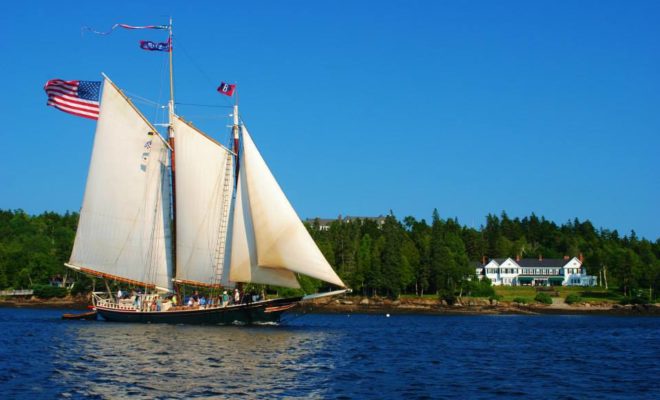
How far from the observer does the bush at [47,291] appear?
496 feet

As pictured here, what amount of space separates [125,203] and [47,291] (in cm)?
8503

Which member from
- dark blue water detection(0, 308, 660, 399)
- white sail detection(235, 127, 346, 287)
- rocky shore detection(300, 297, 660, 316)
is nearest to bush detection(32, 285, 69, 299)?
rocky shore detection(300, 297, 660, 316)

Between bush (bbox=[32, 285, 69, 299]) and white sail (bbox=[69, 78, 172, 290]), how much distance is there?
8090 centimetres

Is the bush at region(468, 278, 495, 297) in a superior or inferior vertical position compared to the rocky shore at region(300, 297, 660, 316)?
superior

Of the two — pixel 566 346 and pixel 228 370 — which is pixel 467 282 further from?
pixel 228 370

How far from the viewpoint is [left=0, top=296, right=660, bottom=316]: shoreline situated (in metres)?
134

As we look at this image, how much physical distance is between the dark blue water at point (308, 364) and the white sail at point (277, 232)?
5.47m

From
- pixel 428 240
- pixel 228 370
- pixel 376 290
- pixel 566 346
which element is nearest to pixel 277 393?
pixel 228 370

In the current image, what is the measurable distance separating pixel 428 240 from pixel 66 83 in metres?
113

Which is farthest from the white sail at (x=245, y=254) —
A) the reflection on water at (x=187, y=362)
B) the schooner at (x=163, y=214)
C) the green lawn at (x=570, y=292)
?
the green lawn at (x=570, y=292)

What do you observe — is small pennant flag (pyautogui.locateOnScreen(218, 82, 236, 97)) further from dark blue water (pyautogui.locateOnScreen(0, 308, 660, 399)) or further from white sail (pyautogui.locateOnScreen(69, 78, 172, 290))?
Answer: dark blue water (pyautogui.locateOnScreen(0, 308, 660, 399))

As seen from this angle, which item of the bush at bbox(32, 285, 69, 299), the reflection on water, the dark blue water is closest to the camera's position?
the reflection on water

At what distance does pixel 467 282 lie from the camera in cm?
15562

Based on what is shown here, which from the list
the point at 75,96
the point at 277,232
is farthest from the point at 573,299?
the point at 75,96
